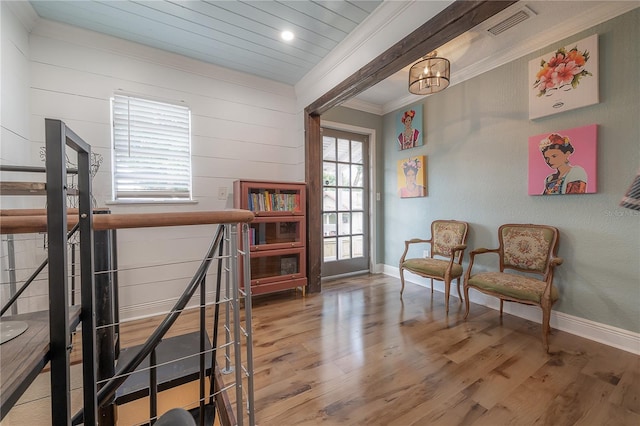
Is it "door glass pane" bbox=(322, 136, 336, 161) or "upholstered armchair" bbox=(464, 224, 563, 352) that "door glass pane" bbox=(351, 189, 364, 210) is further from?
"upholstered armchair" bbox=(464, 224, 563, 352)

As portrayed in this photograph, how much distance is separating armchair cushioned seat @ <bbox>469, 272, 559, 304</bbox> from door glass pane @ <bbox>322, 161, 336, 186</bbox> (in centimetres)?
213

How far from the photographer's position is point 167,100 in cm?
260

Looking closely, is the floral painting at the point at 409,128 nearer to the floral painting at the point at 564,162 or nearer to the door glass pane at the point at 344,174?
the door glass pane at the point at 344,174

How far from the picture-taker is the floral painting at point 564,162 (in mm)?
2051

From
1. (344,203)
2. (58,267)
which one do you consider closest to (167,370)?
(58,267)

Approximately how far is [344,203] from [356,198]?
0.24 metres

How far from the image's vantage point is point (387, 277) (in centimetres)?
379

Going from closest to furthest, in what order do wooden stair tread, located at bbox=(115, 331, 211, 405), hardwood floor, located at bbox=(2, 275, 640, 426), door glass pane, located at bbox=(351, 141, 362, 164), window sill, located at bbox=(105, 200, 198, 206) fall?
1. hardwood floor, located at bbox=(2, 275, 640, 426)
2. wooden stair tread, located at bbox=(115, 331, 211, 405)
3. window sill, located at bbox=(105, 200, 198, 206)
4. door glass pane, located at bbox=(351, 141, 362, 164)

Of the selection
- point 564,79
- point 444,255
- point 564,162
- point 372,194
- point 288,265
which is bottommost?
point 288,265

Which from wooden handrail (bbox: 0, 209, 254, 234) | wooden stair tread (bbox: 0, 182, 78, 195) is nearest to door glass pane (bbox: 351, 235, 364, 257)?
wooden handrail (bbox: 0, 209, 254, 234)

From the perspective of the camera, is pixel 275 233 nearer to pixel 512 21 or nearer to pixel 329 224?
pixel 329 224

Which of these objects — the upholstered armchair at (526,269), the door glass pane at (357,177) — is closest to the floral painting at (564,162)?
the upholstered armchair at (526,269)

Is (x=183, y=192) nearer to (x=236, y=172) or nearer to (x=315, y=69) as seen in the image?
(x=236, y=172)

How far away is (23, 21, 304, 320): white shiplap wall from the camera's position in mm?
2195
